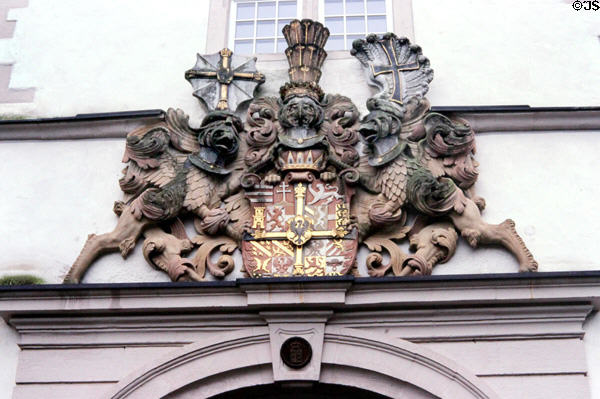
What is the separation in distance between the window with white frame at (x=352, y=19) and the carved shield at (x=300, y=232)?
59.3 inches

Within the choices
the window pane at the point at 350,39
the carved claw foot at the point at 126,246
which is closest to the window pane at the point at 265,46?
the window pane at the point at 350,39

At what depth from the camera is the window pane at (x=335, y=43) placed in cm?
754

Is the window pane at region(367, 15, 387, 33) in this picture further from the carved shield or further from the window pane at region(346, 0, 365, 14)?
the carved shield

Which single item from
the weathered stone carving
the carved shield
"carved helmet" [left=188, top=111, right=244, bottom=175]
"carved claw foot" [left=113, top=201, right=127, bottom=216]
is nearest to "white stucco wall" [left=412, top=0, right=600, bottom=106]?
the weathered stone carving

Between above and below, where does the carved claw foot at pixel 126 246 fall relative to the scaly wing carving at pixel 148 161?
below

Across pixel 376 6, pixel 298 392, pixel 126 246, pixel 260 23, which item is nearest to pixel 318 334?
pixel 298 392

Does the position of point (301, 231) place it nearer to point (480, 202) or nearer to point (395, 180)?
point (395, 180)

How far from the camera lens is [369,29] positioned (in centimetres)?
761

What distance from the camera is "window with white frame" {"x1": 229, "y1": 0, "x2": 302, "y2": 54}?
25.0 feet

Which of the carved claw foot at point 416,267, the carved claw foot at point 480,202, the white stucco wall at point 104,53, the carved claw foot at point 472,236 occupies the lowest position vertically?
the carved claw foot at point 416,267

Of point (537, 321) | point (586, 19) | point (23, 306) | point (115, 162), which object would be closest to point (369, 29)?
point (586, 19)

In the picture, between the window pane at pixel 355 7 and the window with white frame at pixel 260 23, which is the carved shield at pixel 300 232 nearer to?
the window with white frame at pixel 260 23

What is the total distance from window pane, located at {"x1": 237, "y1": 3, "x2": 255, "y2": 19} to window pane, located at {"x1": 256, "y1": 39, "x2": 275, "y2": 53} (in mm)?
301

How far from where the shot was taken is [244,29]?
7.73 meters
